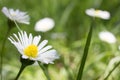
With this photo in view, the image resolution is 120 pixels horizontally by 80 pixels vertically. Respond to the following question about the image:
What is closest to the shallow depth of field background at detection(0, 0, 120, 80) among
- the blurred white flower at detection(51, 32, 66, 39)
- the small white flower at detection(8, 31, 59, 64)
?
the blurred white flower at detection(51, 32, 66, 39)

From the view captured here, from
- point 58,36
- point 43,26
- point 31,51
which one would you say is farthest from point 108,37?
point 31,51

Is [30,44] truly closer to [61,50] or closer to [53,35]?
[61,50]

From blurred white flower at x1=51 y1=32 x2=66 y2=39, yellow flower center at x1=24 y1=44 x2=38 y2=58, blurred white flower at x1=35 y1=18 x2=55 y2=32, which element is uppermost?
yellow flower center at x1=24 y1=44 x2=38 y2=58

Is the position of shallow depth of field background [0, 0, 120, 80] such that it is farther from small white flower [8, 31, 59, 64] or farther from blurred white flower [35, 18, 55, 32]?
small white flower [8, 31, 59, 64]

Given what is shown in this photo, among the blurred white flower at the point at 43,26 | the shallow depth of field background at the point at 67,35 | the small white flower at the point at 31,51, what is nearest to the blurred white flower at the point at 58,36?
the shallow depth of field background at the point at 67,35

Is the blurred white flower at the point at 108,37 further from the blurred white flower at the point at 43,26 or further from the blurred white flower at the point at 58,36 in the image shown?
Answer: the blurred white flower at the point at 58,36
